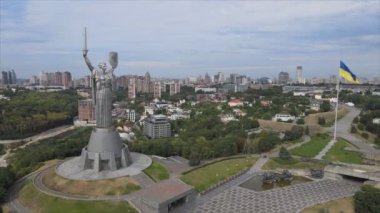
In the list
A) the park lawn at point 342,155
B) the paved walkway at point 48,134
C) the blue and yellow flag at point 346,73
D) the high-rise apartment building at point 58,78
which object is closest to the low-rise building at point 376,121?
the park lawn at point 342,155

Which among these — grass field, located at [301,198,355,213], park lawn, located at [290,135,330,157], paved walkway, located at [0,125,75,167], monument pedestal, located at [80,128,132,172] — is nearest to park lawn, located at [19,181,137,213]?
monument pedestal, located at [80,128,132,172]

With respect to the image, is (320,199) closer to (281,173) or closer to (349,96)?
(281,173)

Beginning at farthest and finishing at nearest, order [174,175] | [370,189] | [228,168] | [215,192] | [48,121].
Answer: [48,121], [228,168], [174,175], [215,192], [370,189]

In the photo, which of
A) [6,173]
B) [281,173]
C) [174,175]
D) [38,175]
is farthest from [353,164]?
[6,173]

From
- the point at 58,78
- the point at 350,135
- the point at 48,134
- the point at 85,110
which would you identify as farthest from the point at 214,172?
the point at 58,78

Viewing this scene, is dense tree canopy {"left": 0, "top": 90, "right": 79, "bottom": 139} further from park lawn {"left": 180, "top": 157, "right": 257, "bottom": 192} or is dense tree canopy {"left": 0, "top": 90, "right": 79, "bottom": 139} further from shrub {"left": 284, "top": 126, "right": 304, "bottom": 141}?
shrub {"left": 284, "top": 126, "right": 304, "bottom": 141}
